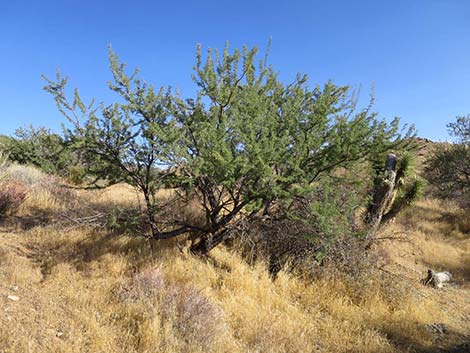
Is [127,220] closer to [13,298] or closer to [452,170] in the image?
[13,298]

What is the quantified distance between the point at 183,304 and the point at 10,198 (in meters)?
6.06

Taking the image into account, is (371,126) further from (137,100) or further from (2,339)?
(2,339)

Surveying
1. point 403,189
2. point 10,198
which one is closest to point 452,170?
point 403,189

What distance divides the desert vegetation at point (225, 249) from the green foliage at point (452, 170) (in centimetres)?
1202

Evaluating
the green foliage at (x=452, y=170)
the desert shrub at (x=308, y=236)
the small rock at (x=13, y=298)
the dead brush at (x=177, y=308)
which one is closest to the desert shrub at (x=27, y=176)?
the small rock at (x=13, y=298)

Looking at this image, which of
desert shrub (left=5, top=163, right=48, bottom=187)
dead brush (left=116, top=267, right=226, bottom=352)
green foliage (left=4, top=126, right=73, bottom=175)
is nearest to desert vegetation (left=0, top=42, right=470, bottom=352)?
dead brush (left=116, top=267, right=226, bottom=352)

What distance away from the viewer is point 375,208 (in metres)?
9.67

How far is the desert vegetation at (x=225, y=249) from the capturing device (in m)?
4.24

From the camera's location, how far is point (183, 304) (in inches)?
177

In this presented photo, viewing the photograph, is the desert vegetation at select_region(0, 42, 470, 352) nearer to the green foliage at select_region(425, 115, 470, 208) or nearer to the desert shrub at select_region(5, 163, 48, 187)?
the desert shrub at select_region(5, 163, 48, 187)

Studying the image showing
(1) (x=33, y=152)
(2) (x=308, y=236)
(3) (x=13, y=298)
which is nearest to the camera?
(3) (x=13, y=298)

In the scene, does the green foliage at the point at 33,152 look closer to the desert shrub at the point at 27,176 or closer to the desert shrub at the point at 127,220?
the desert shrub at the point at 27,176

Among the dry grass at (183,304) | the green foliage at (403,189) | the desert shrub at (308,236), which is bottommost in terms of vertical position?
the dry grass at (183,304)

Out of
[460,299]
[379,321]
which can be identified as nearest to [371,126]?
[379,321]
